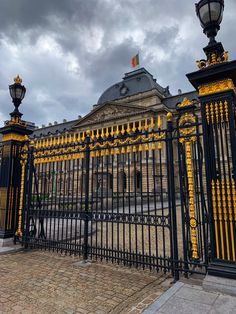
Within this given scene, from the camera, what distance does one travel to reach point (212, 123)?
443cm

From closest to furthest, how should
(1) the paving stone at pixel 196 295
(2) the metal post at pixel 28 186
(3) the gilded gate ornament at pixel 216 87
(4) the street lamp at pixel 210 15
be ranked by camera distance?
(1) the paving stone at pixel 196 295
(3) the gilded gate ornament at pixel 216 87
(4) the street lamp at pixel 210 15
(2) the metal post at pixel 28 186

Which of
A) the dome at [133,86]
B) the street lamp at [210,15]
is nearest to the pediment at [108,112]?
the dome at [133,86]

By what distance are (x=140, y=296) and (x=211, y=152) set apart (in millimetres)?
2718

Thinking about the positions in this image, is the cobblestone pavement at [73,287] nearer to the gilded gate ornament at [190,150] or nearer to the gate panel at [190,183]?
the gate panel at [190,183]

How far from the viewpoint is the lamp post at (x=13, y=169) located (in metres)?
7.55

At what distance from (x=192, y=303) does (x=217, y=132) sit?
Result: 2754 millimetres

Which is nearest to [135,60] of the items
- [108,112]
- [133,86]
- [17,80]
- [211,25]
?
[133,86]

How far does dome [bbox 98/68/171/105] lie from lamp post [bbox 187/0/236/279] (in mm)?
38083

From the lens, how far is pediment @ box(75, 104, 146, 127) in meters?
38.5

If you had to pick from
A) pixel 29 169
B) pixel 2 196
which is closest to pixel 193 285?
pixel 29 169

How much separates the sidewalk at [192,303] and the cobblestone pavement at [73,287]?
0.29 meters

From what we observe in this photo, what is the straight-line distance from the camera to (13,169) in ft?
25.7

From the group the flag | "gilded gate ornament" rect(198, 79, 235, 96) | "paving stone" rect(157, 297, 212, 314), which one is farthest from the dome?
"paving stone" rect(157, 297, 212, 314)

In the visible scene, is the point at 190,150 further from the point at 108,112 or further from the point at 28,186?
the point at 108,112
